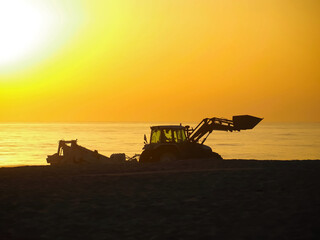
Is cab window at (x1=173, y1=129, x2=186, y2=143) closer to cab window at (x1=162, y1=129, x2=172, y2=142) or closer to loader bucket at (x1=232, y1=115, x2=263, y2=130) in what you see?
cab window at (x1=162, y1=129, x2=172, y2=142)

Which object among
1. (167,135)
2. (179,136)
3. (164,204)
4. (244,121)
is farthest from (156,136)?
(164,204)

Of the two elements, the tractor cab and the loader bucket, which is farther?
the loader bucket

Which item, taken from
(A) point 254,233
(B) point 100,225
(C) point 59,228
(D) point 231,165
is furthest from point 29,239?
(D) point 231,165

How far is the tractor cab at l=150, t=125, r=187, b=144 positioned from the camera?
29375 millimetres

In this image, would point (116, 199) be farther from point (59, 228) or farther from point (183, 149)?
point (183, 149)

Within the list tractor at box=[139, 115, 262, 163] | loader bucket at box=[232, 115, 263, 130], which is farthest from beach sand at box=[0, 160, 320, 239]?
loader bucket at box=[232, 115, 263, 130]

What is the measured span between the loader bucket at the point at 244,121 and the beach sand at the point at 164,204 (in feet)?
33.6

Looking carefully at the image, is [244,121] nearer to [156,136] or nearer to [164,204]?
[156,136]

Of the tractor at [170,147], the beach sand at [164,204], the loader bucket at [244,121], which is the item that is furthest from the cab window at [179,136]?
the beach sand at [164,204]

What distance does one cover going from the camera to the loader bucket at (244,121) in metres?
31.9

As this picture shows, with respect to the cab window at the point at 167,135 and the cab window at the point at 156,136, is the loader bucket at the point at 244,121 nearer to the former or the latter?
the cab window at the point at 167,135

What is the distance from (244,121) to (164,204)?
18.4 meters

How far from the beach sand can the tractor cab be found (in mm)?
7890

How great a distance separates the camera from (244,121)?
32000 millimetres
